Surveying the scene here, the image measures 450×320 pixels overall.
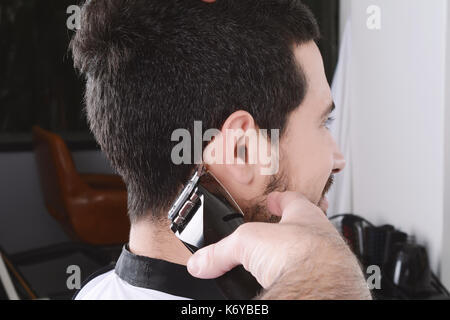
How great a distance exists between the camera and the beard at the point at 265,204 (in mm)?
785

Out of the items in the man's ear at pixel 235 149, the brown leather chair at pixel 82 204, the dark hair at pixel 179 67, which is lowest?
the brown leather chair at pixel 82 204

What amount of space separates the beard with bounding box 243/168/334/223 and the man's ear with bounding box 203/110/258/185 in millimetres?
39

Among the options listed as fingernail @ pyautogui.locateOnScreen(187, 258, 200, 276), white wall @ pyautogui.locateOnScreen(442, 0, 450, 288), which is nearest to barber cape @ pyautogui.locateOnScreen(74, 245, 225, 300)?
fingernail @ pyautogui.locateOnScreen(187, 258, 200, 276)

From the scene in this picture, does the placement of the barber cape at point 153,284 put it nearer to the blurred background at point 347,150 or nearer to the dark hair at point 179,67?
the dark hair at point 179,67

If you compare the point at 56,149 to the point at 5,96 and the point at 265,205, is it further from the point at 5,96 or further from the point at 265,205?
the point at 265,205

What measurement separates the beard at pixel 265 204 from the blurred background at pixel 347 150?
0.68 metres

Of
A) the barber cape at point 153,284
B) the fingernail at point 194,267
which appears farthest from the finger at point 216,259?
the barber cape at point 153,284

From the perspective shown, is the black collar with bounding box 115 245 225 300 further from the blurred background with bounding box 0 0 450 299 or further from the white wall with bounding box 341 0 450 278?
the white wall with bounding box 341 0 450 278

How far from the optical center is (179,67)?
2.47ft

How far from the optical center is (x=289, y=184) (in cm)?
82

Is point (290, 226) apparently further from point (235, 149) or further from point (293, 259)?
point (235, 149)

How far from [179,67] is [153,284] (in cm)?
34

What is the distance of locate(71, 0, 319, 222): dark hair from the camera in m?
0.75

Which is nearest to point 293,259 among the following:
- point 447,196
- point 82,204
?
point 447,196
